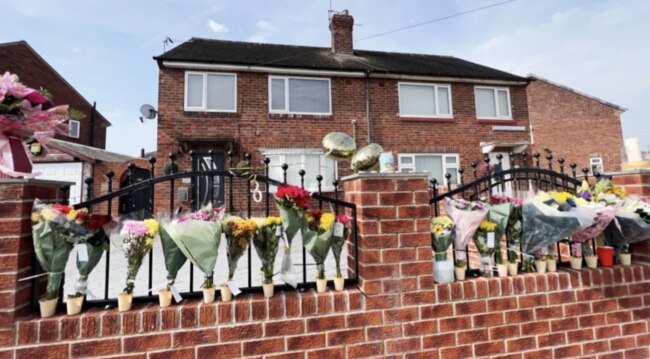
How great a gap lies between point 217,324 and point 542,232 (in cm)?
222

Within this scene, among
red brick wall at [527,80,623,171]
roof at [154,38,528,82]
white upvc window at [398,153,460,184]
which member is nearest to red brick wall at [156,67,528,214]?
white upvc window at [398,153,460,184]

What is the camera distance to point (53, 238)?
1.52m

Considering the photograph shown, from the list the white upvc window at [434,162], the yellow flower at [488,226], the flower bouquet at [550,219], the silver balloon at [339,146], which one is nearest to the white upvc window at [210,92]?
the white upvc window at [434,162]

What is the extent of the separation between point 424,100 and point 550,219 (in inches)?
353

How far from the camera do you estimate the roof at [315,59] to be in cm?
900

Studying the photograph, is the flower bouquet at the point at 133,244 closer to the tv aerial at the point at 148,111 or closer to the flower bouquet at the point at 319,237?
the flower bouquet at the point at 319,237

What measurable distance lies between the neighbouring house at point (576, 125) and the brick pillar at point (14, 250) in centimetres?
1910

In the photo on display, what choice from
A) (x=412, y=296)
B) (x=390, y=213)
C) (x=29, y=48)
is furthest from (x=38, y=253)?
(x=29, y=48)

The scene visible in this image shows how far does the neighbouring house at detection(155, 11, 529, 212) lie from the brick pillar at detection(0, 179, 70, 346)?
22.5 feet

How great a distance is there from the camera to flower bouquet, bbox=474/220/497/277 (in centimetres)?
203

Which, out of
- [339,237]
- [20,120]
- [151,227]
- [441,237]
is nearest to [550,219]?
[441,237]

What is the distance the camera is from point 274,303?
5.61ft

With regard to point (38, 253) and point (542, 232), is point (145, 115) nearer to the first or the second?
point (38, 253)

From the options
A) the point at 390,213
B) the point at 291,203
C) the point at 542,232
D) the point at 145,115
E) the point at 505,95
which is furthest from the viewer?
the point at 505,95
